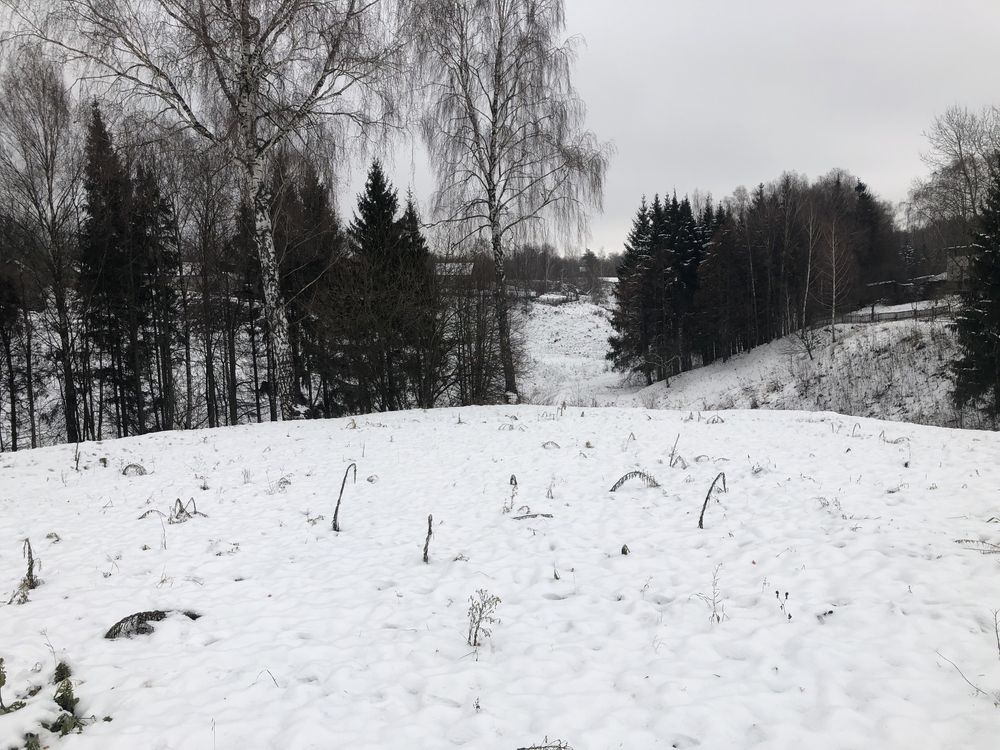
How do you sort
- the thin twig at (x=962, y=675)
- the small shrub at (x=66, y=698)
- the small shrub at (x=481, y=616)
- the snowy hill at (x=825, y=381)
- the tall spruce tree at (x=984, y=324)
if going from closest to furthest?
the thin twig at (x=962, y=675) < the small shrub at (x=66, y=698) < the small shrub at (x=481, y=616) < the tall spruce tree at (x=984, y=324) < the snowy hill at (x=825, y=381)

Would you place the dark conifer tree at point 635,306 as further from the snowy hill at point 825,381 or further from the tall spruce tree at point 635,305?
the snowy hill at point 825,381

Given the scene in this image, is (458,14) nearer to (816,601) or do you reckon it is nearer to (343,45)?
(343,45)

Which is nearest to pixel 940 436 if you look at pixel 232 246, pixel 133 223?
pixel 232 246

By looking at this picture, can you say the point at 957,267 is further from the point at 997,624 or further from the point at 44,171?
the point at 44,171

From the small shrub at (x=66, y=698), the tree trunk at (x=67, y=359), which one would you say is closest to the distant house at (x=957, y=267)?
the small shrub at (x=66, y=698)

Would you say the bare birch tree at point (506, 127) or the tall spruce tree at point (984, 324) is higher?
the bare birch tree at point (506, 127)

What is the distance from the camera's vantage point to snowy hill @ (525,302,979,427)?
20.7 meters

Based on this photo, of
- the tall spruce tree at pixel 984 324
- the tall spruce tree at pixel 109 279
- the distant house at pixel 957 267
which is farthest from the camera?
the distant house at pixel 957 267

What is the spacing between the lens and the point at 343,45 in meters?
11.3

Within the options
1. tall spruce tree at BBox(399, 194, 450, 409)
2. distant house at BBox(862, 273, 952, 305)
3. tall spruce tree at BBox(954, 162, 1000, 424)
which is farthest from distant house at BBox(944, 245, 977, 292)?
tall spruce tree at BBox(399, 194, 450, 409)

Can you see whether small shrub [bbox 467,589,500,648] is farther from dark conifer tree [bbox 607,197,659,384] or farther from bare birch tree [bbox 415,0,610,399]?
dark conifer tree [bbox 607,197,659,384]

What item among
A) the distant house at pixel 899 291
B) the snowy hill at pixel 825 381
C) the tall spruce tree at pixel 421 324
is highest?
the distant house at pixel 899 291

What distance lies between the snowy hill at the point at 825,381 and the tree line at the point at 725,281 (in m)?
1.82

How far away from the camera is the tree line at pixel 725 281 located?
31.4 m
